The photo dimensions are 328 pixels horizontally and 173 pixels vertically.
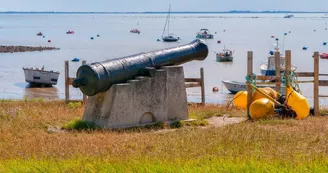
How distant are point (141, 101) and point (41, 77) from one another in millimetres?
30759

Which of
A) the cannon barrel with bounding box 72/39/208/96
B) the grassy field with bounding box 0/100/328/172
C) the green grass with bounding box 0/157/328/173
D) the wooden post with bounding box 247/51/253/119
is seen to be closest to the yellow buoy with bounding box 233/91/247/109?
the wooden post with bounding box 247/51/253/119

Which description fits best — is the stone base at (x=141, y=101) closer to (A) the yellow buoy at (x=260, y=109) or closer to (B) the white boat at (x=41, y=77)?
(A) the yellow buoy at (x=260, y=109)

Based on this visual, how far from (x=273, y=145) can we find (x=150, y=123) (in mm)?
4244

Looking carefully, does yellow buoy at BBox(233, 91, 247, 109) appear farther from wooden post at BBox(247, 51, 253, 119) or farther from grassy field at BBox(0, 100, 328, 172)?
grassy field at BBox(0, 100, 328, 172)

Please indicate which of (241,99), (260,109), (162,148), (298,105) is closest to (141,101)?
(260,109)

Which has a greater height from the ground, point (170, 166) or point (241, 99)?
point (170, 166)

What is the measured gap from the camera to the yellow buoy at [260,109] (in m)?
15.0

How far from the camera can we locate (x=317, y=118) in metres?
15.4

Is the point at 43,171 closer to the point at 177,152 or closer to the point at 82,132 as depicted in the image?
the point at 177,152

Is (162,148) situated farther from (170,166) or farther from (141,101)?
(141,101)

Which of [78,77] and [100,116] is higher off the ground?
[78,77]

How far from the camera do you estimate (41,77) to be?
43.5 metres

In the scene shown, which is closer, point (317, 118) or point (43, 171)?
point (43, 171)

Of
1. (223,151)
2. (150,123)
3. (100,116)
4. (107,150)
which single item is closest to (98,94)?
(100,116)
